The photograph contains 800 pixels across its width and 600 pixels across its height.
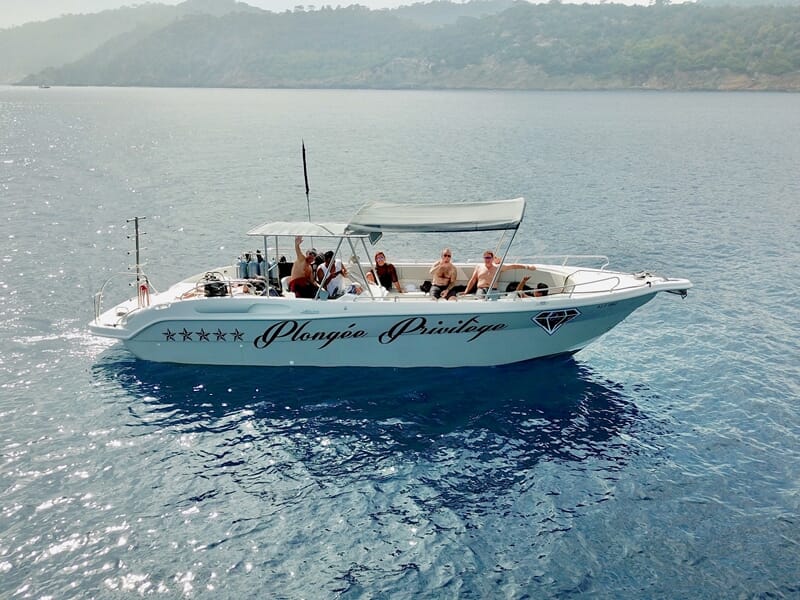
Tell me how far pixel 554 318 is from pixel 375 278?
15.7 feet

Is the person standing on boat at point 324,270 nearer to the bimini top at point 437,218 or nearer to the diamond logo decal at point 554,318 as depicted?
the bimini top at point 437,218

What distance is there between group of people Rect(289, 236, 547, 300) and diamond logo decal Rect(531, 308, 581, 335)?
61cm

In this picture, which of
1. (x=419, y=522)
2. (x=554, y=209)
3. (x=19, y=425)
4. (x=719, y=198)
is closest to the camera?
(x=419, y=522)

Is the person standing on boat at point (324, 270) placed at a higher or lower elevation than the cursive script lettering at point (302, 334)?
higher

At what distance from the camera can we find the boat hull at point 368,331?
18578mm

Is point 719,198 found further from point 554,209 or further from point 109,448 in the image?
point 109,448

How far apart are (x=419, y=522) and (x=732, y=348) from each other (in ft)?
40.9

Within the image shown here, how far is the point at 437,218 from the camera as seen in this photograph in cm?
1880

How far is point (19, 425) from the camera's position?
16.8 m

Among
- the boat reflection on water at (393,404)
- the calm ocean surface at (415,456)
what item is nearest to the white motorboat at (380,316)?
the boat reflection on water at (393,404)

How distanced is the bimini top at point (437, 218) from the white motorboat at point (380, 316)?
26 mm

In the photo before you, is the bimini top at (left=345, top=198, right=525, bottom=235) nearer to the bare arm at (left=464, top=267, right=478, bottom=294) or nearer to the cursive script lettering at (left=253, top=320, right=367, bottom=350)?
the bare arm at (left=464, top=267, right=478, bottom=294)

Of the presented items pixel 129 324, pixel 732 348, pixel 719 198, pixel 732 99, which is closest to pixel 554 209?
pixel 719 198

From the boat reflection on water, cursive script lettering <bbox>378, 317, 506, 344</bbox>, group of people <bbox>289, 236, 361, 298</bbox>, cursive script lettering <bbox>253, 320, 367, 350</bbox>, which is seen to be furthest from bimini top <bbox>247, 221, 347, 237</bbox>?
the boat reflection on water
